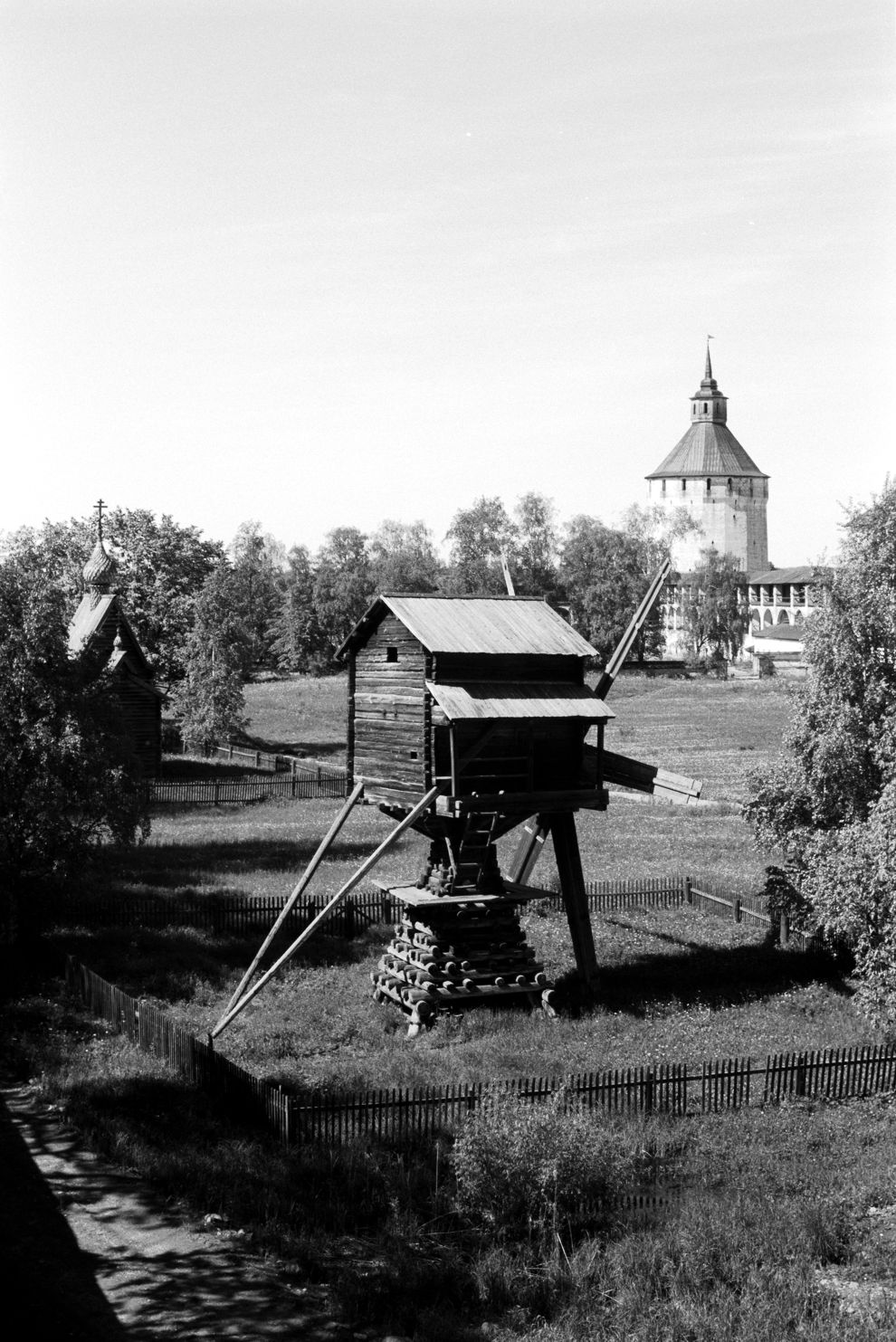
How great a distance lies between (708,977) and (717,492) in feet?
420

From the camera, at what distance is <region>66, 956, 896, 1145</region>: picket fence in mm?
17156

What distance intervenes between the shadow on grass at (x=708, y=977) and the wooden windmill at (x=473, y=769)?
3.06 feet

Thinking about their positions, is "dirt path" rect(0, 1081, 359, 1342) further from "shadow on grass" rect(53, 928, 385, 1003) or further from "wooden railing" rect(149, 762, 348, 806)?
"wooden railing" rect(149, 762, 348, 806)

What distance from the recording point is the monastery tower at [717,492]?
5861 inches

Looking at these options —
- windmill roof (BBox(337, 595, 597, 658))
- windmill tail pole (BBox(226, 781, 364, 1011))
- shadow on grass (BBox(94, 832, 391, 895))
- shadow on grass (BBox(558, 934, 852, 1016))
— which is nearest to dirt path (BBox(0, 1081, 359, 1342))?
windmill tail pole (BBox(226, 781, 364, 1011))

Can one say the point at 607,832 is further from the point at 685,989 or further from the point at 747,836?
the point at 685,989

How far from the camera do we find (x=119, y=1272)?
551 inches

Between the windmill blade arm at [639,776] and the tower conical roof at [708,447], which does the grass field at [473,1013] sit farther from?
the tower conical roof at [708,447]

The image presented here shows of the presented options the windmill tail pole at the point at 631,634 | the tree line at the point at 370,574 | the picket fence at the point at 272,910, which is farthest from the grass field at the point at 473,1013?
the tree line at the point at 370,574

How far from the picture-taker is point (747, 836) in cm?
4247

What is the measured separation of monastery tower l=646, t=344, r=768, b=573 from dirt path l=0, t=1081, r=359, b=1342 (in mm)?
134810

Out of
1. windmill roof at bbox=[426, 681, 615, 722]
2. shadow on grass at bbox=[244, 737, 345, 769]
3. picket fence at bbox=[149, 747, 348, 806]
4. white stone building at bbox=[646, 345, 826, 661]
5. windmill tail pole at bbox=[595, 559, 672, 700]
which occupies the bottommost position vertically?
picket fence at bbox=[149, 747, 348, 806]

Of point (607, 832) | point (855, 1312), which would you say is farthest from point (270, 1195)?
point (607, 832)

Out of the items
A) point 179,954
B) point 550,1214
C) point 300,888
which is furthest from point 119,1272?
point 179,954
